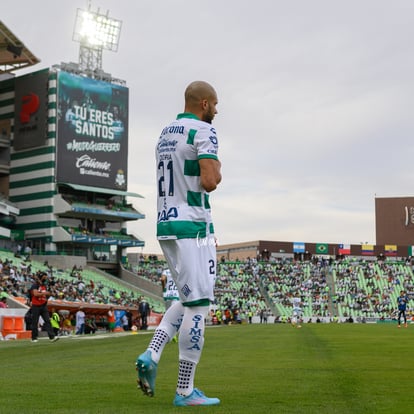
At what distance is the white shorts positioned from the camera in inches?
244

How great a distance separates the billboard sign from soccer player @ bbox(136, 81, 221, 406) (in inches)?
2669

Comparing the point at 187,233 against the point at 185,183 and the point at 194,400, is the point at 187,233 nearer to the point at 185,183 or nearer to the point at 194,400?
the point at 185,183

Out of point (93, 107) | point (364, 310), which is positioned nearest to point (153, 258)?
point (93, 107)

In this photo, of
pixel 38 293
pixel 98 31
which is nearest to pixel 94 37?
pixel 98 31

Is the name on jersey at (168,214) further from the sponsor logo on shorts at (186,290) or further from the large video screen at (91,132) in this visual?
the large video screen at (91,132)

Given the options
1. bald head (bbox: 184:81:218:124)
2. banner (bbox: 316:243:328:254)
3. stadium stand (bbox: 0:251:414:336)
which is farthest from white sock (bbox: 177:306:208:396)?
banner (bbox: 316:243:328:254)

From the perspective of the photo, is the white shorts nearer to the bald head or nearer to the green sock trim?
the green sock trim

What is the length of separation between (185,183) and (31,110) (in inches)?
2749

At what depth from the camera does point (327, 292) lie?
76.6 metres

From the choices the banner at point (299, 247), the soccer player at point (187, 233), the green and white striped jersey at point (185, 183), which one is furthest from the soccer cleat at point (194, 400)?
the banner at point (299, 247)

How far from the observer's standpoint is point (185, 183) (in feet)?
21.0

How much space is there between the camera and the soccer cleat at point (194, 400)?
6.04m

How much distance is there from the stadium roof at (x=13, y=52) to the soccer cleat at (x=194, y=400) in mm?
60401

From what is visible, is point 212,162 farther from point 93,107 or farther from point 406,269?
point 406,269
